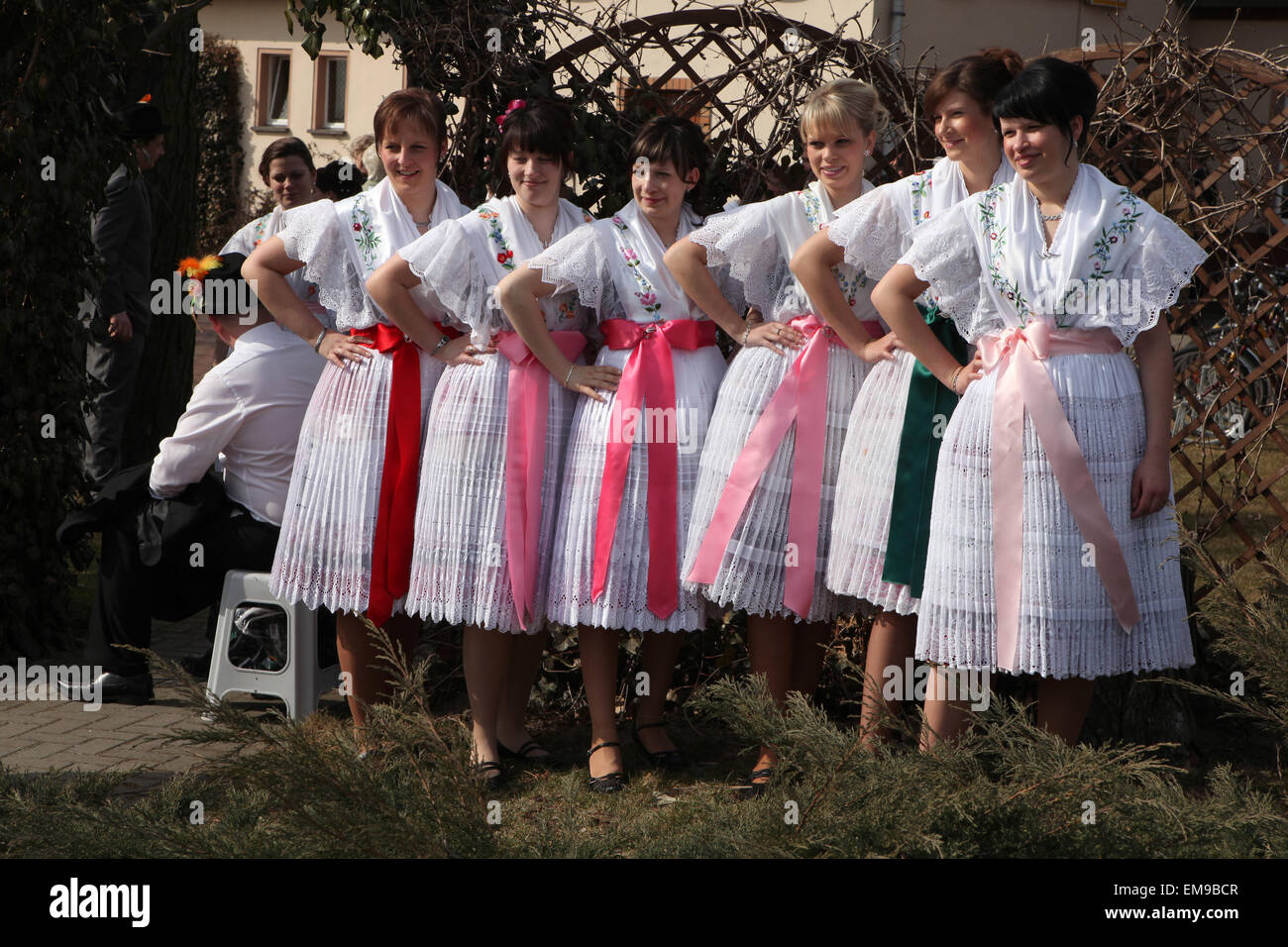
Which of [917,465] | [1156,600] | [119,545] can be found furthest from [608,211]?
[1156,600]

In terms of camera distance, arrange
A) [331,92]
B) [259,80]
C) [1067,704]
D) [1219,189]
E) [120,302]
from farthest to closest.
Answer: [259,80] → [331,92] → [120,302] → [1219,189] → [1067,704]

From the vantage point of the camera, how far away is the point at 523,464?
388 centimetres

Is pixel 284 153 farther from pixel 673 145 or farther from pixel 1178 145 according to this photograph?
pixel 1178 145

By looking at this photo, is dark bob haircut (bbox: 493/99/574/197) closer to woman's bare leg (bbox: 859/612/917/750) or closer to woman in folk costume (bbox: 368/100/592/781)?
woman in folk costume (bbox: 368/100/592/781)

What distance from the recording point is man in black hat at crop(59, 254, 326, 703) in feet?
14.7

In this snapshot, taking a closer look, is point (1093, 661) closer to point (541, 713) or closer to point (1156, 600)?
point (1156, 600)

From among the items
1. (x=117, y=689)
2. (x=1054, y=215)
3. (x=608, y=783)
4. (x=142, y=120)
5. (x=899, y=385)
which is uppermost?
(x=142, y=120)

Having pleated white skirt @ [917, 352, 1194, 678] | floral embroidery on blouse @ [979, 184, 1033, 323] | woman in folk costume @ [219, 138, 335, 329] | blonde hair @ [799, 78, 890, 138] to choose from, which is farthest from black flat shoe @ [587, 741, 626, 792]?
woman in folk costume @ [219, 138, 335, 329]

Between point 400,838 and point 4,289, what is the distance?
11.2ft

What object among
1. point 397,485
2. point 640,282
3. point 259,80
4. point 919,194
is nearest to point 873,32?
point 919,194

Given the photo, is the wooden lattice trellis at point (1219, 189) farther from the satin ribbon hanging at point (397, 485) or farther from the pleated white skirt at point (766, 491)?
the satin ribbon hanging at point (397, 485)

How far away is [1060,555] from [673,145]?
59.2 inches

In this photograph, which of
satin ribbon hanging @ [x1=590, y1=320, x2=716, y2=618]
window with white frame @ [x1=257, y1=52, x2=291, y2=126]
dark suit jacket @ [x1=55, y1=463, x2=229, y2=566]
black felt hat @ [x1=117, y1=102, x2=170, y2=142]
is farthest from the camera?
window with white frame @ [x1=257, y1=52, x2=291, y2=126]

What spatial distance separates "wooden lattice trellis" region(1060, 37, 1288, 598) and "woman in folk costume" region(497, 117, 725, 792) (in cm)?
138
